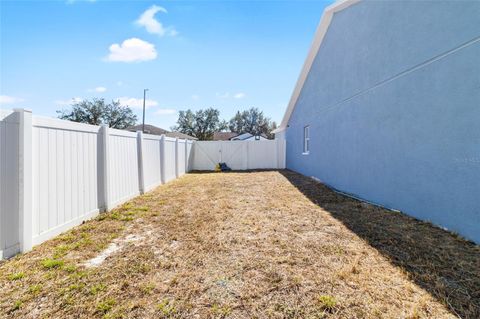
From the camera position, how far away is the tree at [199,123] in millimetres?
48125

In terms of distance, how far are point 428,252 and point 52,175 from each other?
5.28 m

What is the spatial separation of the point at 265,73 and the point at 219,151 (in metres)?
6.06

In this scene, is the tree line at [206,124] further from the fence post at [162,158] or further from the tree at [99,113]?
the fence post at [162,158]

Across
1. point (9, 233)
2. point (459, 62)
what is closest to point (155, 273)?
point (9, 233)

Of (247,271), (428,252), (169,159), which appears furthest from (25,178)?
(169,159)

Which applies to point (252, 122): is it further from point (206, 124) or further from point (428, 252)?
point (428, 252)

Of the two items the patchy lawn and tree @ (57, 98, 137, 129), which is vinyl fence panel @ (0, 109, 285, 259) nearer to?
the patchy lawn

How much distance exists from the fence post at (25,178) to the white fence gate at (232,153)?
504 inches

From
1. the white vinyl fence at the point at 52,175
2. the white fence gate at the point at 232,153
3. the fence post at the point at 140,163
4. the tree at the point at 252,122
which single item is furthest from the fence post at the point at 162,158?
the tree at the point at 252,122

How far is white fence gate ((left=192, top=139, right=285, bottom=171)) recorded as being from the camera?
15.9 m

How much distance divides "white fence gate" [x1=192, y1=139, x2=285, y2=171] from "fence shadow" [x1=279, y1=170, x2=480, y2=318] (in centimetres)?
1093

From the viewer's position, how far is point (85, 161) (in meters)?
4.23

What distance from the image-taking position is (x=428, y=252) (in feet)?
9.86

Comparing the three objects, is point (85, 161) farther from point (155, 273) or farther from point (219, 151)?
point (219, 151)
